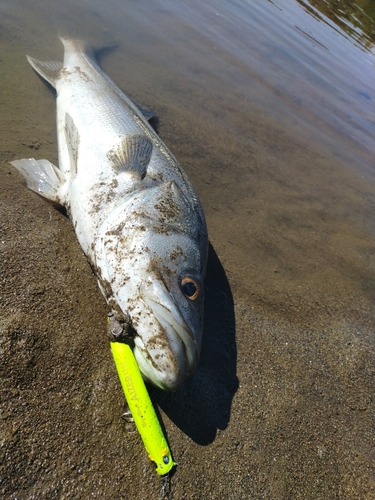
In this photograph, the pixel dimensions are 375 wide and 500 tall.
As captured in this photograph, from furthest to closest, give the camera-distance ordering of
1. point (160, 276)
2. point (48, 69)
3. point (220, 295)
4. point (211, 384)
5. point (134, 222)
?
point (48, 69), point (220, 295), point (134, 222), point (211, 384), point (160, 276)

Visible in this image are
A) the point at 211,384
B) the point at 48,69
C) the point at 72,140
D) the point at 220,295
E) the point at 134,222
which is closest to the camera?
the point at 211,384

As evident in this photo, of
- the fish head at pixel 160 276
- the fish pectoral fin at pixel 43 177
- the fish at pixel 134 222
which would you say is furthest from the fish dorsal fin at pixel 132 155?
the fish pectoral fin at pixel 43 177

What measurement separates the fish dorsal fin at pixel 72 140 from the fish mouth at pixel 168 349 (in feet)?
6.05

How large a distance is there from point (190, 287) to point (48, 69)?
4310 millimetres

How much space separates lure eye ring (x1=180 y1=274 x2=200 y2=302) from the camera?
2699 mm

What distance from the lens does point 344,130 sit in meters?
7.69

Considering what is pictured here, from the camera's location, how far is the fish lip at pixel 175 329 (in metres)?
2.35

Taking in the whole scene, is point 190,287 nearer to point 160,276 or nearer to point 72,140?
point 160,276

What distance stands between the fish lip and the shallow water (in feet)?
1.31

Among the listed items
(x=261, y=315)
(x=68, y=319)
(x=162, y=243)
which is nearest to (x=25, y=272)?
(x=68, y=319)

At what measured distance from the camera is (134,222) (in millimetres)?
2986

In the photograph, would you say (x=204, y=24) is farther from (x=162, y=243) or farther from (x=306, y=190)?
(x=162, y=243)

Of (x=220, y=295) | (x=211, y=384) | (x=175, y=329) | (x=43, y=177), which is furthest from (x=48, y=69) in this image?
(x=211, y=384)

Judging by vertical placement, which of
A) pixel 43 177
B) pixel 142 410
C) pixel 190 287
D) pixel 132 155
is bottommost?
pixel 43 177
